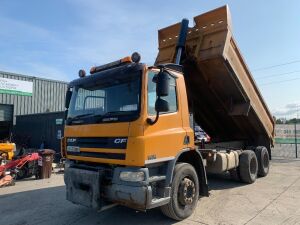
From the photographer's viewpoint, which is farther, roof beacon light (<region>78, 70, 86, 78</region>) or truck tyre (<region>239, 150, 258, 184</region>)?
truck tyre (<region>239, 150, 258, 184</region>)

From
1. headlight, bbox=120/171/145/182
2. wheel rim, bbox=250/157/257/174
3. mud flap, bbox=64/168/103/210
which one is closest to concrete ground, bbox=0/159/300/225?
wheel rim, bbox=250/157/257/174

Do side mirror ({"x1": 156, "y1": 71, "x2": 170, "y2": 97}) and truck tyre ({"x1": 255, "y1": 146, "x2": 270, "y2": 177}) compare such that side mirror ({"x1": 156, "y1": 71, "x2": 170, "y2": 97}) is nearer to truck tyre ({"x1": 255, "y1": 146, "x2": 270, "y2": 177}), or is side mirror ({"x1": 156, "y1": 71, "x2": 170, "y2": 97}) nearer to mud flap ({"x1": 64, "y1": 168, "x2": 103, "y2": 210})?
mud flap ({"x1": 64, "y1": 168, "x2": 103, "y2": 210})

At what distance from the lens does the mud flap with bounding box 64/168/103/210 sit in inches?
195

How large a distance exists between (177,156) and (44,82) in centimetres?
1983

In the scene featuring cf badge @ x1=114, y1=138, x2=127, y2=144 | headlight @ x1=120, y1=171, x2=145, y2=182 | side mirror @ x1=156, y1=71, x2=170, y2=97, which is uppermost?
side mirror @ x1=156, y1=71, x2=170, y2=97

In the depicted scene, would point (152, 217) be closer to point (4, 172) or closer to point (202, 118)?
point (202, 118)

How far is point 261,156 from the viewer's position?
9.41 metres

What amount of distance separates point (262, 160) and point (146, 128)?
5964mm

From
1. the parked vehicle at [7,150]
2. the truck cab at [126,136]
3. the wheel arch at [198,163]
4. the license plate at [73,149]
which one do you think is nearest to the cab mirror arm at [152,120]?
the truck cab at [126,136]

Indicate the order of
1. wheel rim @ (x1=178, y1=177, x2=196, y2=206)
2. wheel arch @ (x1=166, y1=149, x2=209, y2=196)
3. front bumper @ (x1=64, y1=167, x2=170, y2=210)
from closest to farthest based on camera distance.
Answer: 1. front bumper @ (x1=64, y1=167, x2=170, y2=210)
2. wheel rim @ (x1=178, y1=177, x2=196, y2=206)
3. wheel arch @ (x1=166, y1=149, x2=209, y2=196)

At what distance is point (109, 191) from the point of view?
493cm

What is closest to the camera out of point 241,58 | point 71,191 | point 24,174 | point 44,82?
point 71,191

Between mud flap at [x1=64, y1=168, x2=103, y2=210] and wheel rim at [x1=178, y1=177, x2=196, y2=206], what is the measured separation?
1457 mm

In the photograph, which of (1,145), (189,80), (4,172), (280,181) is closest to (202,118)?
(189,80)
